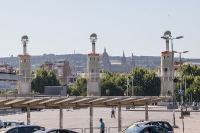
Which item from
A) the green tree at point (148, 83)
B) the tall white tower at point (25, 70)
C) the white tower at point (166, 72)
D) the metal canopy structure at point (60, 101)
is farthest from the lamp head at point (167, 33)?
the metal canopy structure at point (60, 101)

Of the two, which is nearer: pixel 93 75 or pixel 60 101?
pixel 60 101

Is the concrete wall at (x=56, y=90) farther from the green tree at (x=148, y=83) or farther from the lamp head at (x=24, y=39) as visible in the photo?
the green tree at (x=148, y=83)

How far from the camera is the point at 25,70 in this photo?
127 m

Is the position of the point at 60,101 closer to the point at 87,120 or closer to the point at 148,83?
the point at 87,120

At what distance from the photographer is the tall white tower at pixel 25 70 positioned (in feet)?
409

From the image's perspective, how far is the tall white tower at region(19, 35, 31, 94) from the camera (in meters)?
125

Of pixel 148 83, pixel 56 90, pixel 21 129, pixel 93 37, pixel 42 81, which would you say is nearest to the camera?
pixel 21 129

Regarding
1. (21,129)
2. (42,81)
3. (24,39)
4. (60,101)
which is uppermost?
(24,39)

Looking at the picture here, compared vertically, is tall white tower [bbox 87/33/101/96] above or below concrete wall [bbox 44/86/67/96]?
above

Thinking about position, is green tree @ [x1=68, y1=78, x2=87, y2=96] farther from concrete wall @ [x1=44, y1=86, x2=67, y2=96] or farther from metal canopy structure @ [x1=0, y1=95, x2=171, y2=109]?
metal canopy structure @ [x1=0, y1=95, x2=171, y2=109]

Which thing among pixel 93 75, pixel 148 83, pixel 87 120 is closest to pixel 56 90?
pixel 93 75

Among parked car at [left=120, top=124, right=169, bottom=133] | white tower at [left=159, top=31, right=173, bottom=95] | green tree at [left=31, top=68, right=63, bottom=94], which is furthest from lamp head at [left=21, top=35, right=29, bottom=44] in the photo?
parked car at [left=120, top=124, right=169, bottom=133]

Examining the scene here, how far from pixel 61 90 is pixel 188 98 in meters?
28.1

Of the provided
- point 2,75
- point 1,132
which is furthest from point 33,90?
point 1,132
